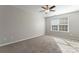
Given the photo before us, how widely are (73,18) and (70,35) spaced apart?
0.54m

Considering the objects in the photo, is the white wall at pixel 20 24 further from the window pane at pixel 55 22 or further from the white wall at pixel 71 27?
the window pane at pixel 55 22

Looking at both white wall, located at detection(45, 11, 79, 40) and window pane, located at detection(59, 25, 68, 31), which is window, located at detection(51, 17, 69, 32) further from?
white wall, located at detection(45, 11, 79, 40)

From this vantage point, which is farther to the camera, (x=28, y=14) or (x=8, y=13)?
(x=8, y=13)

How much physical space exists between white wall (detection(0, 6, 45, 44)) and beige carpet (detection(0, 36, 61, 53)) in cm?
20

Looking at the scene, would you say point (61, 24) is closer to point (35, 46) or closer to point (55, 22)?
point (55, 22)

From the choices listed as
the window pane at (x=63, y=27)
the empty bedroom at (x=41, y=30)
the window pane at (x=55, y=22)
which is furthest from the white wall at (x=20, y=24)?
the window pane at (x=63, y=27)

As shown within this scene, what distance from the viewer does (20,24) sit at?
2760 mm

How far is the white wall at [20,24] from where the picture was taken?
2.67 meters

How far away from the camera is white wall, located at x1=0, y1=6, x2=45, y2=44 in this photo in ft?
8.75

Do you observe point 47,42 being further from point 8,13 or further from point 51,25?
point 8,13

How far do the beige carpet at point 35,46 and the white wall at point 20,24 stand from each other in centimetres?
20

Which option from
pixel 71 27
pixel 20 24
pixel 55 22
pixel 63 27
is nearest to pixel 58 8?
pixel 55 22
